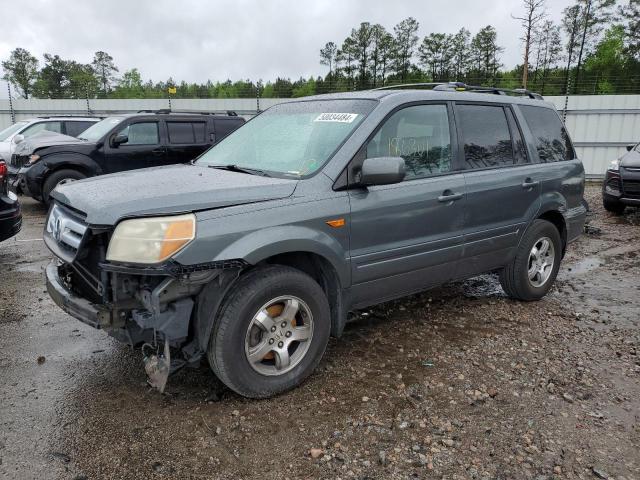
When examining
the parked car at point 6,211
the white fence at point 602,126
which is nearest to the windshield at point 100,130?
the parked car at point 6,211

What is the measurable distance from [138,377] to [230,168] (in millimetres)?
1556

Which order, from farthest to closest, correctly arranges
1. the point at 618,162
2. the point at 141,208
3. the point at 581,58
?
1. the point at 581,58
2. the point at 618,162
3. the point at 141,208

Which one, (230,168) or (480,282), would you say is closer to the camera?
(230,168)

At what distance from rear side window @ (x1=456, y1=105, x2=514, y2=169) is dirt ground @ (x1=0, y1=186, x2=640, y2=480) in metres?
1.39

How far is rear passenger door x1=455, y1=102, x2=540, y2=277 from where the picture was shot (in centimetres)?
405

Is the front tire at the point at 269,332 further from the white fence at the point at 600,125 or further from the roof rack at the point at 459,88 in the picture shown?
the white fence at the point at 600,125

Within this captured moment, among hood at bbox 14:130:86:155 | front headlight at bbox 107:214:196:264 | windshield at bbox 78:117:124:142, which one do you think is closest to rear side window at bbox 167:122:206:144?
windshield at bbox 78:117:124:142

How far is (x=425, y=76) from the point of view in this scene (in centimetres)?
4344

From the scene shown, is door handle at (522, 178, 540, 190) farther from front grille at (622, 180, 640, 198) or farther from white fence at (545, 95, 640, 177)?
white fence at (545, 95, 640, 177)

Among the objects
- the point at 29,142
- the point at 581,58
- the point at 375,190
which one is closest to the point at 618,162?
the point at 375,190

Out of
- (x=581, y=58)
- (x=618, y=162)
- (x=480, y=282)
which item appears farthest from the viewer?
(x=581, y=58)

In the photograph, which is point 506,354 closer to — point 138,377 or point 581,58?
point 138,377

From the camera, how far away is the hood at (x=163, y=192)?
2.69 meters

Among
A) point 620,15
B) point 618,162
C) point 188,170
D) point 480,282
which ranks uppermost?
point 620,15
